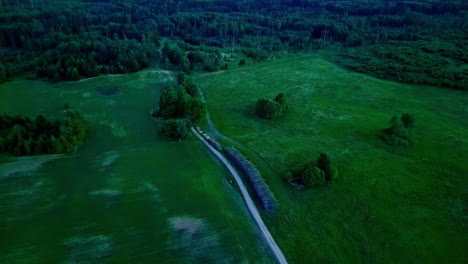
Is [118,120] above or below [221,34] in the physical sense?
below

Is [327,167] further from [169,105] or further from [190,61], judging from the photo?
[190,61]

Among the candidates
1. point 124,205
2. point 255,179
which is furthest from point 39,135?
point 255,179

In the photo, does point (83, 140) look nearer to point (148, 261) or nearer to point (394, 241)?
point (148, 261)

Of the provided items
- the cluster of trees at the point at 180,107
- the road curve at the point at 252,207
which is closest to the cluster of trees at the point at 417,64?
the cluster of trees at the point at 180,107

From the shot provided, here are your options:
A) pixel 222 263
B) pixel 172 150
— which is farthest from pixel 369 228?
pixel 172 150

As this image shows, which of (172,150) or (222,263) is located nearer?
(222,263)

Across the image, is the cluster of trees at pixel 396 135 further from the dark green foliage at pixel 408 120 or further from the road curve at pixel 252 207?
the road curve at pixel 252 207
